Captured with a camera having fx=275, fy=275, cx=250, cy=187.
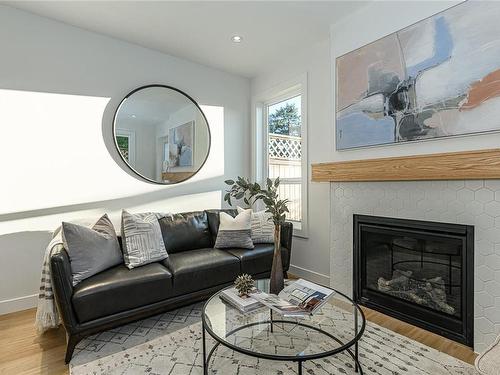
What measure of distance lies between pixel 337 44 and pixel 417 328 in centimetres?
259

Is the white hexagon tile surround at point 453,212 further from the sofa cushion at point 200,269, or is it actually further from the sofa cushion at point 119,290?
the sofa cushion at point 119,290

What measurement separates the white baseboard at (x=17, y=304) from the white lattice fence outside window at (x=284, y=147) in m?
3.09

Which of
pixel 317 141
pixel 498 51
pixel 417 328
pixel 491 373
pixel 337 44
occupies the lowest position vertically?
pixel 417 328

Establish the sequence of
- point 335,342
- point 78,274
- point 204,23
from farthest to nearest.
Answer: point 204,23 < point 78,274 < point 335,342

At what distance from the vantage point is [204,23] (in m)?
2.67

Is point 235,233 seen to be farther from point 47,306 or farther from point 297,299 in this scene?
point 47,306

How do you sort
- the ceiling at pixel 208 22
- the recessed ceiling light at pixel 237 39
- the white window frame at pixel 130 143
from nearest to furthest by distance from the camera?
the ceiling at pixel 208 22
the recessed ceiling light at pixel 237 39
the white window frame at pixel 130 143

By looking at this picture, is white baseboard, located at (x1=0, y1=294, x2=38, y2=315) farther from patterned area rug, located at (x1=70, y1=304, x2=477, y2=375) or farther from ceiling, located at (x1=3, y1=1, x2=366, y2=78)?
ceiling, located at (x1=3, y1=1, x2=366, y2=78)

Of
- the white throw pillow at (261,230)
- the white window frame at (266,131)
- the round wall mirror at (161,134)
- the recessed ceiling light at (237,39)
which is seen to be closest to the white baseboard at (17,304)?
the round wall mirror at (161,134)

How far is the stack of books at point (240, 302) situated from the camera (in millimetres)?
1658

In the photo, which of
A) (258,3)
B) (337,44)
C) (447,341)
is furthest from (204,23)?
(447,341)

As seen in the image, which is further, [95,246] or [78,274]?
[95,246]

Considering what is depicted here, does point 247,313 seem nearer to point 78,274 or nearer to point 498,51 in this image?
point 78,274

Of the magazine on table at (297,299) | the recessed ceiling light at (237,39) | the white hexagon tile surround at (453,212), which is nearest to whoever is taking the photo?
the magazine on table at (297,299)
